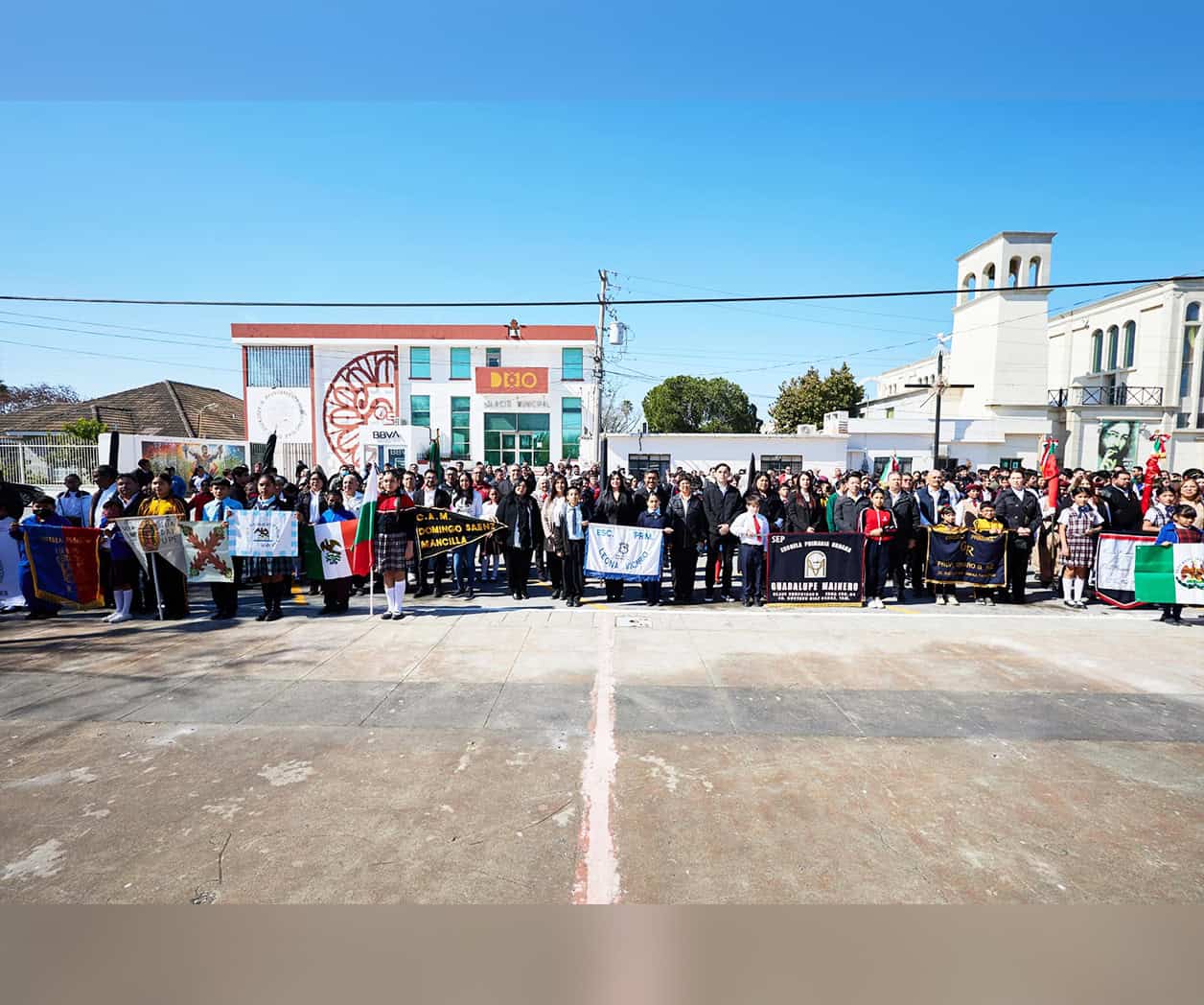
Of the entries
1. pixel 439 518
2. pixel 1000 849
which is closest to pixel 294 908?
pixel 1000 849

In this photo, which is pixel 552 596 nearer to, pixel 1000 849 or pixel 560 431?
pixel 1000 849

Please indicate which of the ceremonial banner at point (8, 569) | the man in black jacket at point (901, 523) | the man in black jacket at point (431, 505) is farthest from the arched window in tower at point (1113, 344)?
the ceremonial banner at point (8, 569)

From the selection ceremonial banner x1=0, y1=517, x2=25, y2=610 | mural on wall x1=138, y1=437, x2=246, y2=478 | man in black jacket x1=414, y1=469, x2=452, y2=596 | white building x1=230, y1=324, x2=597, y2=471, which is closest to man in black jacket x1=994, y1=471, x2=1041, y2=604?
man in black jacket x1=414, y1=469, x2=452, y2=596

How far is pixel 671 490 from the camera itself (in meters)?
12.4

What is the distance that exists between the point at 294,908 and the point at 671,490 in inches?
406

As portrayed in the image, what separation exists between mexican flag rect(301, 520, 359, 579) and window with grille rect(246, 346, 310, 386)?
33.5m

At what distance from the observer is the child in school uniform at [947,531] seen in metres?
10.5

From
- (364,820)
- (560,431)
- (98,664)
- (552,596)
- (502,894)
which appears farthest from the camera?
(560,431)

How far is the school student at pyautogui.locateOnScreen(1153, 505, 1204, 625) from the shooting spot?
29.0ft

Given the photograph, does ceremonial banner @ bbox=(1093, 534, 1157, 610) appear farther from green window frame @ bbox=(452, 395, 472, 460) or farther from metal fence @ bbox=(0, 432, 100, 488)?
green window frame @ bbox=(452, 395, 472, 460)

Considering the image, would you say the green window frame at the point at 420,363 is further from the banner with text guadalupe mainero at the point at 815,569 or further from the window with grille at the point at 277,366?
the banner with text guadalupe mainero at the point at 815,569

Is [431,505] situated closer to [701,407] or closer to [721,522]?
[721,522]

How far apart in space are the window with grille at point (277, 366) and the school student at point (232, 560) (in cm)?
3290

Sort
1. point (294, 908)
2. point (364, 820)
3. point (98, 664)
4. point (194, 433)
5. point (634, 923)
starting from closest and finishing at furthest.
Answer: point (634, 923) → point (294, 908) → point (364, 820) → point (98, 664) → point (194, 433)
